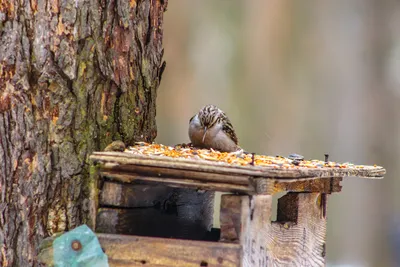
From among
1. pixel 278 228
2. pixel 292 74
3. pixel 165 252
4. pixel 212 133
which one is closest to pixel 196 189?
pixel 165 252

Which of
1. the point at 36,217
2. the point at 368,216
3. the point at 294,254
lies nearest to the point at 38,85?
the point at 36,217

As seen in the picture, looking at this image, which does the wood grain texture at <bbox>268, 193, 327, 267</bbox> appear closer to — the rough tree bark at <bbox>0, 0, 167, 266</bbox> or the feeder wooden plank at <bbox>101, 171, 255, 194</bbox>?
the feeder wooden plank at <bbox>101, 171, 255, 194</bbox>

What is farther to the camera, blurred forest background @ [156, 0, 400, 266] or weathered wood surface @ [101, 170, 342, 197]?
blurred forest background @ [156, 0, 400, 266]

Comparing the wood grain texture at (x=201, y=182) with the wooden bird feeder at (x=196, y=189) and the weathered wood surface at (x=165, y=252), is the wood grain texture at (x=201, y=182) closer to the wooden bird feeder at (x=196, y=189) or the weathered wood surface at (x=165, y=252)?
the wooden bird feeder at (x=196, y=189)

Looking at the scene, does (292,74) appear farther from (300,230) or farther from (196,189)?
(196,189)

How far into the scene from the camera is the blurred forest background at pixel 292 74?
16.3 ft

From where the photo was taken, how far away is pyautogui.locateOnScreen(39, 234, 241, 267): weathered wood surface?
5.74 ft

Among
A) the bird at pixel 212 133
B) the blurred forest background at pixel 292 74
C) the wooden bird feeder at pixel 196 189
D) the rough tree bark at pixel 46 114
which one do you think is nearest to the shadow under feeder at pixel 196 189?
the wooden bird feeder at pixel 196 189

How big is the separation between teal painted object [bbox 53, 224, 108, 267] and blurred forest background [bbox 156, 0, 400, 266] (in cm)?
295

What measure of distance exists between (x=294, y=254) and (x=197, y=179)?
2.25 feet

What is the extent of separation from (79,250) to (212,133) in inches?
52.4

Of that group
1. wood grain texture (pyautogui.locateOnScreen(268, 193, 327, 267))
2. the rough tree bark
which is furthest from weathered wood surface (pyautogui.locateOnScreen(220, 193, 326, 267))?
the rough tree bark

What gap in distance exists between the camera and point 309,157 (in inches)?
193

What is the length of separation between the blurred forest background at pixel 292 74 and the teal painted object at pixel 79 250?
295 cm
